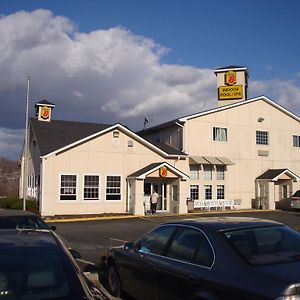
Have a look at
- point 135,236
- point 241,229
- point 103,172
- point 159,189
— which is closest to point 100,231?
point 135,236

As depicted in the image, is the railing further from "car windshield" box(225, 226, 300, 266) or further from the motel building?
"car windshield" box(225, 226, 300, 266)

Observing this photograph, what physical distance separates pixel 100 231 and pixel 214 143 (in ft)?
53.5

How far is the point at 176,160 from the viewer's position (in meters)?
30.5

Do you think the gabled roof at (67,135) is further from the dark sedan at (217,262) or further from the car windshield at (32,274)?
the car windshield at (32,274)

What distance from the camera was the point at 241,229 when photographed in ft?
17.9

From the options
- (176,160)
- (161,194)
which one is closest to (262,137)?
(176,160)

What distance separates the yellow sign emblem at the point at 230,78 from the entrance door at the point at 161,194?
47.9 ft

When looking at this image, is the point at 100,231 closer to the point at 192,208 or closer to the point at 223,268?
the point at 192,208

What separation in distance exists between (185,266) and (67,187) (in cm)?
2167

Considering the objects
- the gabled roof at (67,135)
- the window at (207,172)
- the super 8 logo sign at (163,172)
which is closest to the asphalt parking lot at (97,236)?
the super 8 logo sign at (163,172)

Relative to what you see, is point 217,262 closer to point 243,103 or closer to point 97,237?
point 97,237

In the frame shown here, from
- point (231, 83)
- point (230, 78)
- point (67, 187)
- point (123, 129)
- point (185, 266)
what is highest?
point (230, 78)

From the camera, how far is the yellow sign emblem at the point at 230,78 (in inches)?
1576

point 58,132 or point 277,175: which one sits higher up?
point 58,132
